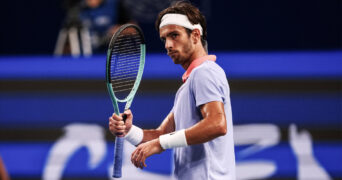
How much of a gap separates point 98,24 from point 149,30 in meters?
0.92

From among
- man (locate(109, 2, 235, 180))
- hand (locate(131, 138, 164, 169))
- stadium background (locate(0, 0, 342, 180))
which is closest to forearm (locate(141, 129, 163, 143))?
man (locate(109, 2, 235, 180))

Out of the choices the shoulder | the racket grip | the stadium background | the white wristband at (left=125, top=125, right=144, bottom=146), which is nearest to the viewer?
the shoulder

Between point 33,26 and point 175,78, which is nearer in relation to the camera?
point 175,78

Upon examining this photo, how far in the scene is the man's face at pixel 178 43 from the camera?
105 inches

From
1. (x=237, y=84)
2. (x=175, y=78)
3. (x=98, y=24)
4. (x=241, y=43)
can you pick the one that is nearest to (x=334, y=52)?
(x=237, y=84)

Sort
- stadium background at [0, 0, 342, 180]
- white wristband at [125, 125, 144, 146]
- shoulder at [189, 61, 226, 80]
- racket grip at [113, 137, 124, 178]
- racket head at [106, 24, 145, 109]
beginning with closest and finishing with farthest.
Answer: shoulder at [189, 61, 226, 80]
racket grip at [113, 137, 124, 178]
white wristband at [125, 125, 144, 146]
racket head at [106, 24, 145, 109]
stadium background at [0, 0, 342, 180]

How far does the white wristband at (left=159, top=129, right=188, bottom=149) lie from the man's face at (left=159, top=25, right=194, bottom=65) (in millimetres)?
408

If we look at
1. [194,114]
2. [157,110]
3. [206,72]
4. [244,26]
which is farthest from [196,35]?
[244,26]

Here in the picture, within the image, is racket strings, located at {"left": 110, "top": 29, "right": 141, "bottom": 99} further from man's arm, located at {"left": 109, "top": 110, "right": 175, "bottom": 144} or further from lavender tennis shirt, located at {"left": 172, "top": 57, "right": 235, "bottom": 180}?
lavender tennis shirt, located at {"left": 172, "top": 57, "right": 235, "bottom": 180}

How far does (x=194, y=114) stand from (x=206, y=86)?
0.19 metres

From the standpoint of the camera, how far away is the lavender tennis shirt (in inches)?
99.0

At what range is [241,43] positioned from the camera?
7.03m

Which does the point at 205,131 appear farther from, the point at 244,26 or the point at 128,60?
the point at 244,26

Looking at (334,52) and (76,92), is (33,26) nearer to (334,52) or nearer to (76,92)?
(76,92)
